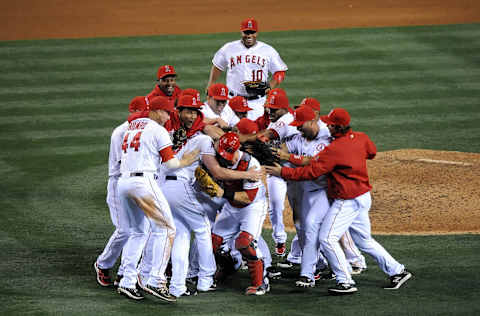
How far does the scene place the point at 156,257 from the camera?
730 centimetres

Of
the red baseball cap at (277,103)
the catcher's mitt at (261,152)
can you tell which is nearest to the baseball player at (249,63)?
the red baseball cap at (277,103)

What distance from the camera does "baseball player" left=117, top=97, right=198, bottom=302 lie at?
722 cm

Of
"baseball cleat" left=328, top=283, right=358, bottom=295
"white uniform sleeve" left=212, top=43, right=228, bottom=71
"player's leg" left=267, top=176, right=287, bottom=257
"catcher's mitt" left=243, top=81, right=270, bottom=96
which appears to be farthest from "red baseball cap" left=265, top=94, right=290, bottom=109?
"white uniform sleeve" left=212, top=43, right=228, bottom=71

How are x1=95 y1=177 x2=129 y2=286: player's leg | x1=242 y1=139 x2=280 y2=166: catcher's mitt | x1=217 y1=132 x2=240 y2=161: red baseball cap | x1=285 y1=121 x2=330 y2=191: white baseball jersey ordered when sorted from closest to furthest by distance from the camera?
x1=217 y1=132 x2=240 y2=161: red baseball cap, x1=95 y1=177 x2=129 y2=286: player's leg, x1=242 y1=139 x2=280 y2=166: catcher's mitt, x1=285 y1=121 x2=330 y2=191: white baseball jersey

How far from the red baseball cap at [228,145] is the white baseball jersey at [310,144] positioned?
86 centimetres

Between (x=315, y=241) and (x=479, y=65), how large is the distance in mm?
9504

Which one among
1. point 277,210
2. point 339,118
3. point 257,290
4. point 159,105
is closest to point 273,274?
point 257,290

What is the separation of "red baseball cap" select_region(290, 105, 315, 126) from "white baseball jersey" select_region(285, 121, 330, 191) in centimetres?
29

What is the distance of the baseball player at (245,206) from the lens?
7.44 meters

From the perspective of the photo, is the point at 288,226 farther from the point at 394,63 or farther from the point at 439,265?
the point at 394,63

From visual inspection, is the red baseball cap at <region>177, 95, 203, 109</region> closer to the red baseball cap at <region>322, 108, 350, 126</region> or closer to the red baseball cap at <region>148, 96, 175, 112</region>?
the red baseball cap at <region>148, 96, 175, 112</region>

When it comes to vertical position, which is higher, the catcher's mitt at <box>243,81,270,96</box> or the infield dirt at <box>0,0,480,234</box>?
the infield dirt at <box>0,0,480,234</box>

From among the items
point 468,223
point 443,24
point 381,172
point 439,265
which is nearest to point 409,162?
point 381,172

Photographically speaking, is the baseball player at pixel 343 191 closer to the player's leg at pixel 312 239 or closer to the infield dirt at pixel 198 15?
the player's leg at pixel 312 239
